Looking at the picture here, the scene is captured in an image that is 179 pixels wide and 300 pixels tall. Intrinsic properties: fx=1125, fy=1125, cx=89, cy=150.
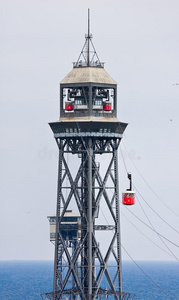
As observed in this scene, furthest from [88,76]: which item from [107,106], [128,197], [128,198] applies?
[128,198]

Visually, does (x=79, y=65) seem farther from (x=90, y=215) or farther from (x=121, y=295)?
(x=121, y=295)

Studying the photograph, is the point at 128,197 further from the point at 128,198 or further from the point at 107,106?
the point at 107,106

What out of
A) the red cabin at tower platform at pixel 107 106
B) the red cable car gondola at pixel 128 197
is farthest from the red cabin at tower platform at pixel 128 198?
the red cabin at tower platform at pixel 107 106

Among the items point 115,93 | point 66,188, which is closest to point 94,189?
point 66,188

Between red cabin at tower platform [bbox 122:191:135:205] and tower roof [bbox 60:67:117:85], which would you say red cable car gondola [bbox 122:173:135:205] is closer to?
red cabin at tower platform [bbox 122:191:135:205]

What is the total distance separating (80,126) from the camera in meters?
148

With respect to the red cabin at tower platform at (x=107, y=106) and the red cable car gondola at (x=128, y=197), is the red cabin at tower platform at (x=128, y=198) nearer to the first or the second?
the red cable car gondola at (x=128, y=197)

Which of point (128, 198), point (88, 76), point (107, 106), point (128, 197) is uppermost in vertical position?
point (88, 76)

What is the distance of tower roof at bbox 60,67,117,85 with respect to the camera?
490 feet

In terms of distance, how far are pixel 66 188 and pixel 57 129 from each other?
316 inches

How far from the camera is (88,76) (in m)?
150

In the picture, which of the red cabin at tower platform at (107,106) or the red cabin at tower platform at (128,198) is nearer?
the red cabin at tower platform at (128,198)

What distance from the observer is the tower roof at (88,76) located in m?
149

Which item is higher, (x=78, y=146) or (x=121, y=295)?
(x=78, y=146)
